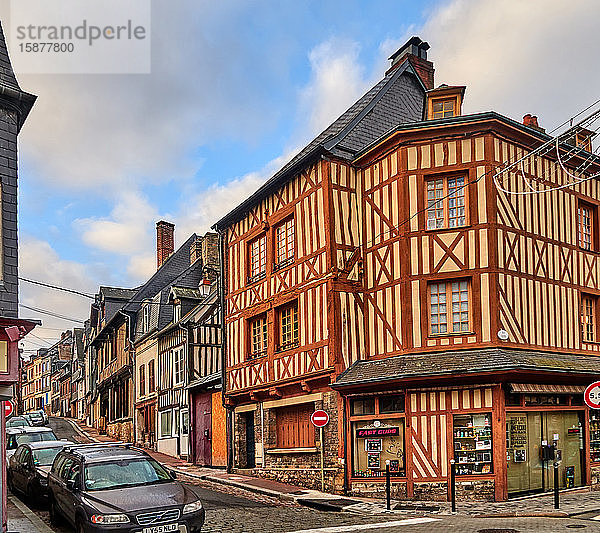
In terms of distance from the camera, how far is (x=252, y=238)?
74.6 ft

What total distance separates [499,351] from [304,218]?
6.25 meters

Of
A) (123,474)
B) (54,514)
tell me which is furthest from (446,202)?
(54,514)

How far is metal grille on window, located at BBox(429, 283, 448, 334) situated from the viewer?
679 inches

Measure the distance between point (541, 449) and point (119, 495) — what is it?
9.47 meters

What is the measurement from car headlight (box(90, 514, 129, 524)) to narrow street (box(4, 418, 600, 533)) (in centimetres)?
221

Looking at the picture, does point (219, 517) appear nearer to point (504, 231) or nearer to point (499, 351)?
point (499, 351)

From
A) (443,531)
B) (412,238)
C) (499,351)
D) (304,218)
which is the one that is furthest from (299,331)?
(443,531)

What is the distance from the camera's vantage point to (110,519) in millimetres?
10594

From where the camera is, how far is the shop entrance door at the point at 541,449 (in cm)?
1608

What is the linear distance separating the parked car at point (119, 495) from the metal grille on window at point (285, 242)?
8602mm

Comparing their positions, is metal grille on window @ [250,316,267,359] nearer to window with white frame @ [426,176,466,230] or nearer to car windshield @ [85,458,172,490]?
window with white frame @ [426,176,466,230]

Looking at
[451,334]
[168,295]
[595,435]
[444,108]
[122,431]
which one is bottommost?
→ [122,431]

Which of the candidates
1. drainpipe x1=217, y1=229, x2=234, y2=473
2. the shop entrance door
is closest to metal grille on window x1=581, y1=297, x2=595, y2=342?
the shop entrance door

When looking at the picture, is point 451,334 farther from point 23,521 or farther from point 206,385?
point 206,385
